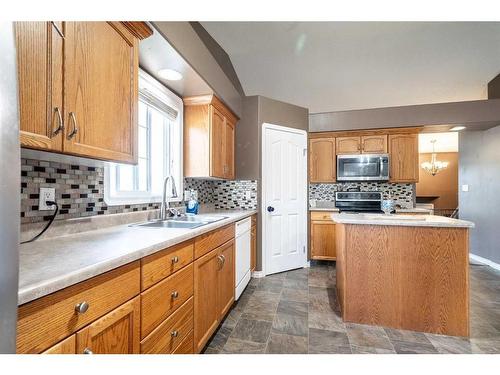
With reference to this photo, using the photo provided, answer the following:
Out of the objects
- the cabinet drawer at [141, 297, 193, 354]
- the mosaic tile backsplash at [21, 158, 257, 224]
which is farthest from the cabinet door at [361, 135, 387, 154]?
the cabinet drawer at [141, 297, 193, 354]

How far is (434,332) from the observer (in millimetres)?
1811

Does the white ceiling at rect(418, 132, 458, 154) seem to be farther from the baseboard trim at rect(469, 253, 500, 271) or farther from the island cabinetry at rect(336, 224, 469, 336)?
the island cabinetry at rect(336, 224, 469, 336)

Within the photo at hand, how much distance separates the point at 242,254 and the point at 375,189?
2.85 meters

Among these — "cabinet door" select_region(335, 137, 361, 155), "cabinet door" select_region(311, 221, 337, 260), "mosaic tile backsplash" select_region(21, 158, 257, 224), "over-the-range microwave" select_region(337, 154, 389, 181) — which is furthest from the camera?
"cabinet door" select_region(335, 137, 361, 155)

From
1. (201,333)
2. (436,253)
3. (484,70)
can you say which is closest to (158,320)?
(201,333)

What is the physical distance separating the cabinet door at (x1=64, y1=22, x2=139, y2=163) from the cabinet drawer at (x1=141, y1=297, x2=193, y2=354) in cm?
85

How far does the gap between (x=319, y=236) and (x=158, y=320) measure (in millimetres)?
2930

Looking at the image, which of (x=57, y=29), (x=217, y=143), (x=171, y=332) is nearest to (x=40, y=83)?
(x=57, y=29)

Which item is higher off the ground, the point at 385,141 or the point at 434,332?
the point at 385,141

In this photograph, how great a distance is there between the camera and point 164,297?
110cm

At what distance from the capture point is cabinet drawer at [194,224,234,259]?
1461mm

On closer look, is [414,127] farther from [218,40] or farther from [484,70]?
[218,40]
